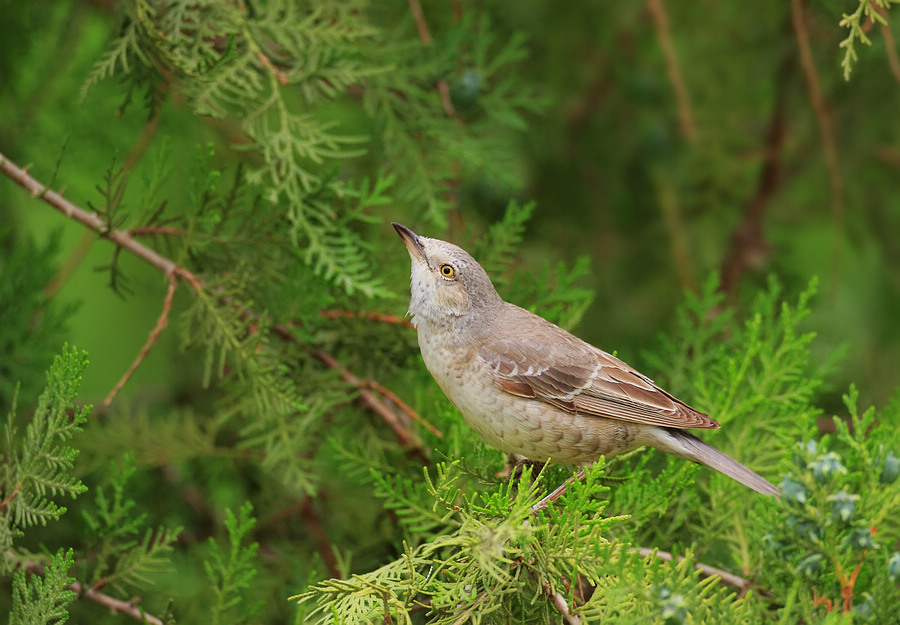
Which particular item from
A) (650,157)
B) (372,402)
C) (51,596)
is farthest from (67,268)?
(650,157)

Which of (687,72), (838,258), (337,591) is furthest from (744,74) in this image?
(337,591)

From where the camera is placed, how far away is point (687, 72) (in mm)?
5043

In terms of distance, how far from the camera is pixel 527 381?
342cm

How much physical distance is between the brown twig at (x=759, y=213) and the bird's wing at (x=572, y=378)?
1.60 metres

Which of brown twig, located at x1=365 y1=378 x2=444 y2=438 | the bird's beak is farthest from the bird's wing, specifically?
the bird's beak

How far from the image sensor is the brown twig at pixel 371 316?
3.63 meters

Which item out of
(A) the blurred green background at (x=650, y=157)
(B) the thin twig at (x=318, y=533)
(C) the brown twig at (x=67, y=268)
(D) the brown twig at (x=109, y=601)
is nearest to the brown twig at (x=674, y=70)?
(A) the blurred green background at (x=650, y=157)

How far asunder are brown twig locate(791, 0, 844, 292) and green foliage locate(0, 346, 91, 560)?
3.53 meters

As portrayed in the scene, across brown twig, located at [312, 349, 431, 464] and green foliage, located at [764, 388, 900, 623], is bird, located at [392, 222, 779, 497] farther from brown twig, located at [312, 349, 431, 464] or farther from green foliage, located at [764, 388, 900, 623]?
green foliage, located at [764, 388, 900, 623]

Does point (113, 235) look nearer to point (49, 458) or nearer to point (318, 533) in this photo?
point (49, 458)

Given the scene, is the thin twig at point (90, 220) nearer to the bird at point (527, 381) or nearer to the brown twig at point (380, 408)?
the brown twig at point (380, 408)

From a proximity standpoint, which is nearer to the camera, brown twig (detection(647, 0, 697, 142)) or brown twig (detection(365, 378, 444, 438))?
brown twig (detection(365, 378, 444, 438))

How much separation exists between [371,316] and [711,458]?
155 cm

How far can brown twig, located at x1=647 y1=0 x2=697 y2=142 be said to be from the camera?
15.2 ft
